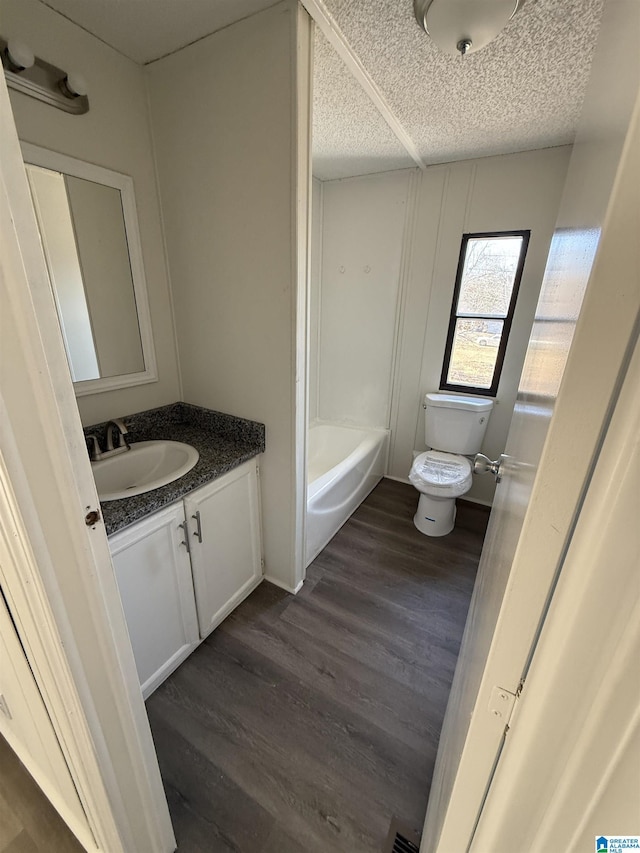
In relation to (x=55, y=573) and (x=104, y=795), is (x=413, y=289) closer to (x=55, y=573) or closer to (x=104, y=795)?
(x=55, y=573)

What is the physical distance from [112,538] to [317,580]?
3.97 feet

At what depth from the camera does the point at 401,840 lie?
3.35 feet

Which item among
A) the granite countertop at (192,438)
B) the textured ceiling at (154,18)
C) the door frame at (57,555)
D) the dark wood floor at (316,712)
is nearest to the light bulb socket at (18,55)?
the textured ceiling at (154,18)

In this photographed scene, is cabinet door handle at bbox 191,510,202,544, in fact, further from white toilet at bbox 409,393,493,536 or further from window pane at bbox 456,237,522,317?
window pane at bbox 456,237,522,317

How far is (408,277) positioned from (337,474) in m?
1.56

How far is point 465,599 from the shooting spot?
73.8 inches

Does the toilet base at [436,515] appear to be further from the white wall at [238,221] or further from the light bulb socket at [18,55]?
the light bulb socket at [18,55]

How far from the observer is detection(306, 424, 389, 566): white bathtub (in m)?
2.07

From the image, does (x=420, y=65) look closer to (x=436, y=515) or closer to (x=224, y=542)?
(x=224, y=542)

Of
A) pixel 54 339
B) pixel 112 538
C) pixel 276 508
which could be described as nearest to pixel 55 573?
pixel 54 339

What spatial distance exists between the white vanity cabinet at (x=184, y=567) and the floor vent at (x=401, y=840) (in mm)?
965

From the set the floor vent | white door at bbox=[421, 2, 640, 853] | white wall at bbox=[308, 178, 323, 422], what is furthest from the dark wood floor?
white wall at bbox=[308, 178, 323, 422]

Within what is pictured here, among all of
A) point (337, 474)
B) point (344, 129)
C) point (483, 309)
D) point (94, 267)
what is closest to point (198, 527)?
point (337, 474)

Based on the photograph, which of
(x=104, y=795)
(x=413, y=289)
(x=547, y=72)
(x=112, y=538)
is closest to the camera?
(x=104, y=795)
